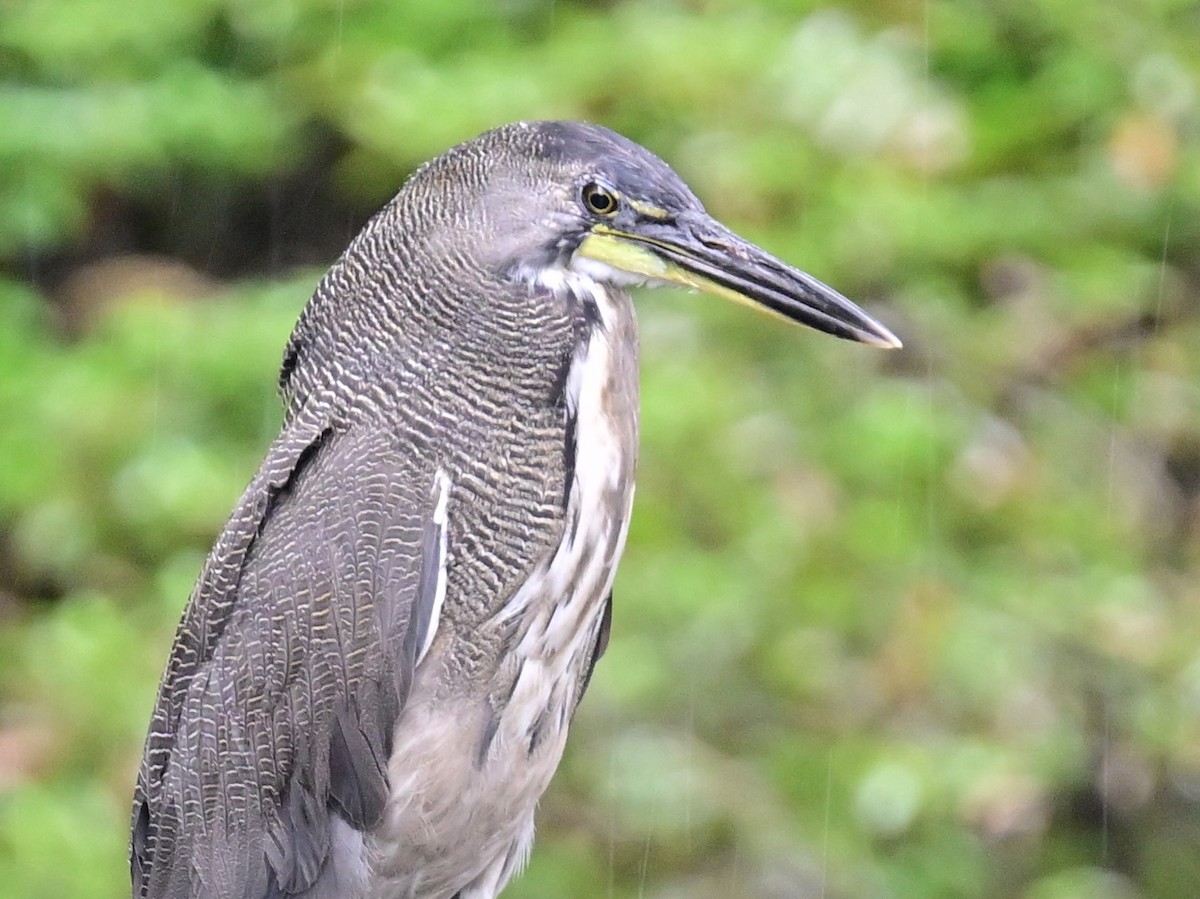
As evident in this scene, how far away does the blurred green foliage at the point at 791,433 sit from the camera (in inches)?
147

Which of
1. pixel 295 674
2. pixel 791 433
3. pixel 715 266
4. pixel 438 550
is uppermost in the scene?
pixel 715 266

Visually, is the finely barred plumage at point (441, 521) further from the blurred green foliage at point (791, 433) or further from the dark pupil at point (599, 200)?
the blurred green foliage at point (791, 433)

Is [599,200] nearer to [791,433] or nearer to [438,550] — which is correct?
[438,550]

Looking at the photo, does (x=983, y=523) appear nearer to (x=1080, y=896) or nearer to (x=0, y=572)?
(x=1080, y=896)

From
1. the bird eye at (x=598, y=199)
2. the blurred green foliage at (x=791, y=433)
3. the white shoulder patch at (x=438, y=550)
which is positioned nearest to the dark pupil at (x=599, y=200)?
the bird eye at (x=598, y=199)

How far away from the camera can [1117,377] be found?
14.1ft

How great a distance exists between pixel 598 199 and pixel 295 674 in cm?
74

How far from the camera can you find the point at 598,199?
7.15ft

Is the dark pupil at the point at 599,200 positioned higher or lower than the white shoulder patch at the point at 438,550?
higher

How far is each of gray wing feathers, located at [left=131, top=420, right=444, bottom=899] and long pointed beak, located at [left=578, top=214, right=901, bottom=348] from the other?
382 mm

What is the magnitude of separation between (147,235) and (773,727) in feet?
8.73

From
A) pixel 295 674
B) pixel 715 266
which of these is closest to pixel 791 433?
pixel 715 266

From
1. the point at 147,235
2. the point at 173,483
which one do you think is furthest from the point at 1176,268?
the point at 147,235

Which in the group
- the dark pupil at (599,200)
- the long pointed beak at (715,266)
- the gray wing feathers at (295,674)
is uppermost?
the dark pupil at (599,200)
